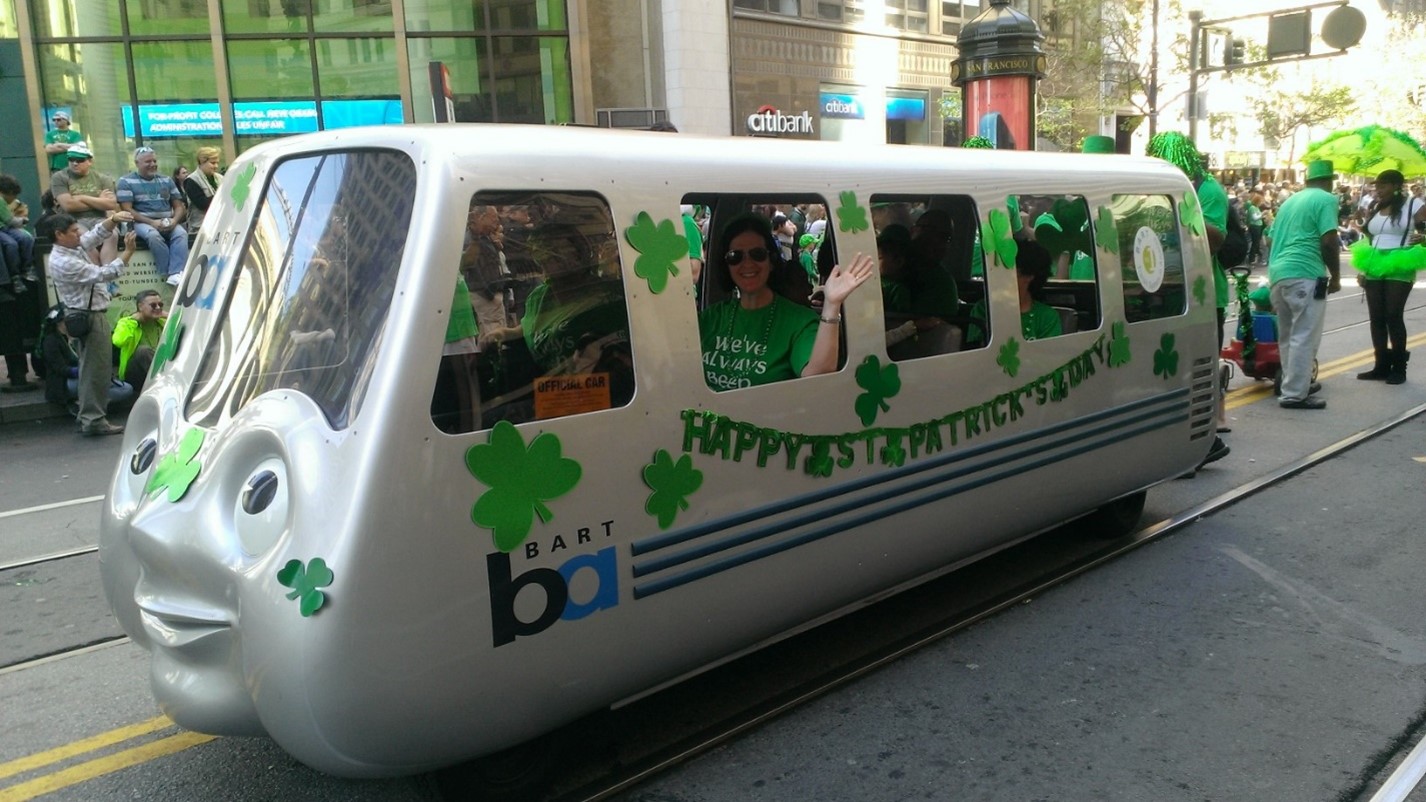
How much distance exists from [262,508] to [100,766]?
57.9 inches

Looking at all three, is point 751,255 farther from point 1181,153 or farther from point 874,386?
point 1181,153

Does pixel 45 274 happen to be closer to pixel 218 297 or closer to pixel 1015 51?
pixel 218 297

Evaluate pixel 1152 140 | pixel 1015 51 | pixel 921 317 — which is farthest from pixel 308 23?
pixel 921 317

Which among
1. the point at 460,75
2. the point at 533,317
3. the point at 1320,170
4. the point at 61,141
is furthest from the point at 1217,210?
the point at 460,75

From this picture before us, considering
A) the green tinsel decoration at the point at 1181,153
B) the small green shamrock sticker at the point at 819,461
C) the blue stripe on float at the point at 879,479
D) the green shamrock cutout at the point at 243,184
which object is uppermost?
the green tinsel decoration at the point at 1181,153

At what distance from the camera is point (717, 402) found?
365 cm

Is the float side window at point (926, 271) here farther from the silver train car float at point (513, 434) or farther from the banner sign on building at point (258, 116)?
the banner sign on building at point (258, 116)

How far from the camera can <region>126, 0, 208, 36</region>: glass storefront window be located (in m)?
18.9

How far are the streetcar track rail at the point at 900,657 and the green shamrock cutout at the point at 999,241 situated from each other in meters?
1.53

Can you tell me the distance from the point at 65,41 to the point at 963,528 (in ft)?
62.3

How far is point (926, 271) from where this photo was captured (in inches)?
196

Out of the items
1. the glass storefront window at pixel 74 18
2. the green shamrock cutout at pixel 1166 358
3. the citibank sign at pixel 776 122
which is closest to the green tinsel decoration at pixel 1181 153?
the green shamrock cutout at pixel 1166 358

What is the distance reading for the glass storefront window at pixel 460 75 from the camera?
2039cm

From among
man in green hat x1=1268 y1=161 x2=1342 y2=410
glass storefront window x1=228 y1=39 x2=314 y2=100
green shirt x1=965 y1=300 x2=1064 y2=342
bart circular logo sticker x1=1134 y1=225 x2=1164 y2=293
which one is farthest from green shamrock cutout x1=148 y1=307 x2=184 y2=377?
glass storefront window x1=228 y1=39 x2=314 y2=100
